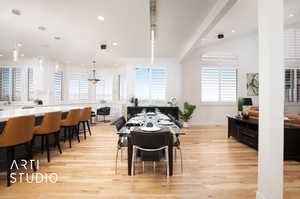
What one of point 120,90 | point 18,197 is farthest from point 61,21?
point 120,90

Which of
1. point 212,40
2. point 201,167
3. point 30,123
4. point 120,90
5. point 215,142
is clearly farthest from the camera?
point 120,90

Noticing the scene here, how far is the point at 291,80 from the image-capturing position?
6.83m

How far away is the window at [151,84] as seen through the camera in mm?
7027

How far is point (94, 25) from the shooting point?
4.13 metres

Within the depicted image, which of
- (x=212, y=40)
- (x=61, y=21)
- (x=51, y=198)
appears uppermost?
(x=212, y=40)

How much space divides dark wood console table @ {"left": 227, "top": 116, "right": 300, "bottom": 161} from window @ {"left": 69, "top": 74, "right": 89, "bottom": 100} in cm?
716

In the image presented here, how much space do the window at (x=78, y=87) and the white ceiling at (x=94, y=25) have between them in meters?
2.20

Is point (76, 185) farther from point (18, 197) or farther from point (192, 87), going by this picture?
point (192, 87)

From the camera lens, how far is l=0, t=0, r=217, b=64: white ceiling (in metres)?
3.23

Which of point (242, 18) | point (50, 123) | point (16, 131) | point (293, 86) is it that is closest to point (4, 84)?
point (50, 123)

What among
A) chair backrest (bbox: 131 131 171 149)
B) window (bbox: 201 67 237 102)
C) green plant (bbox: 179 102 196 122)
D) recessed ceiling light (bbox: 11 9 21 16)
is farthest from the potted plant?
recessed ceiling light (bbox: 11 9 21 16)

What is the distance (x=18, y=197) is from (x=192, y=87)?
6.41 metres

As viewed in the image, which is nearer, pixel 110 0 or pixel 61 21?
pixel 110 0

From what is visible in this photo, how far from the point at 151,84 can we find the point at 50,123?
4.65 m
